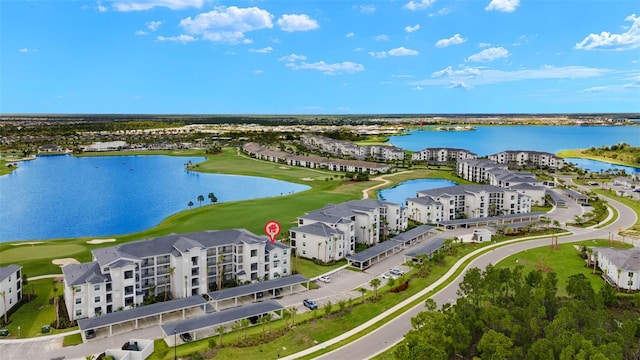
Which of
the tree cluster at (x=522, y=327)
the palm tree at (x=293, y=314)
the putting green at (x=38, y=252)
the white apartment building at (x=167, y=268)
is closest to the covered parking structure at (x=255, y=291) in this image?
the white apartment building at (x=167, y=268)

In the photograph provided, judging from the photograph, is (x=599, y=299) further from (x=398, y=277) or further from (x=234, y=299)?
(x=234, y=299)

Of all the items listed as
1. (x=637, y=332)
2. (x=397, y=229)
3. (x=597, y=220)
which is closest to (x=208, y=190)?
(x=397, y=229)

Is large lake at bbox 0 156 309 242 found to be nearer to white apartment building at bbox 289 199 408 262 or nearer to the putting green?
the putting green

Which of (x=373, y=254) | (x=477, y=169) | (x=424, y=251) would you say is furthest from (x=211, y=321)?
(x=477, y=169)

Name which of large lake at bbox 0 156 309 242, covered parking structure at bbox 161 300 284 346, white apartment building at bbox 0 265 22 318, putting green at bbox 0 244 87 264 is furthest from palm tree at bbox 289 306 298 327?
large lake at bbox 0 156 309 242

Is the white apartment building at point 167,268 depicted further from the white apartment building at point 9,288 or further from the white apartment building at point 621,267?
the white apartment building at point 621,267

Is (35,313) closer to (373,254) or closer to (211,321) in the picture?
(211,321)
